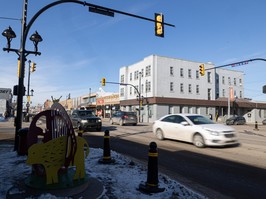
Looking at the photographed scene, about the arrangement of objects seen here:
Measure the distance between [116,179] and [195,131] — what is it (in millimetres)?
6517

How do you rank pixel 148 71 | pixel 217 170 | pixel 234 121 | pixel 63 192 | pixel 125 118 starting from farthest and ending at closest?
pixel 148 71 → pixel 234 121 → pixel 125 118 → pixel 217 170 → pixel 63 192

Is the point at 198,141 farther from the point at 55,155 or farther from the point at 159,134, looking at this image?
the point at 55,155

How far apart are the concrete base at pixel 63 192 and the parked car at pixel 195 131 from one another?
6.88 metres

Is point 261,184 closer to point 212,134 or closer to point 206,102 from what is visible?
point 212,134

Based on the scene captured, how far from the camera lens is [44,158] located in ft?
15.6

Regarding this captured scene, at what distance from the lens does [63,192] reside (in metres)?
4.61

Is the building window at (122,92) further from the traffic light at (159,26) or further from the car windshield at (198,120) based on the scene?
the car windshield at (198,120)

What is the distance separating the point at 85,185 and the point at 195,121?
26.0 feet

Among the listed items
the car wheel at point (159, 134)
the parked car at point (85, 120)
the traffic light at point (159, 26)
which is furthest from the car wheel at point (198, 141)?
the parked car at point (85, 120)

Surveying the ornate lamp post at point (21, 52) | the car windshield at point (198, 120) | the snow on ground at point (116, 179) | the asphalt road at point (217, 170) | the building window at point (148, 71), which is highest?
the building window at point (148, 71)

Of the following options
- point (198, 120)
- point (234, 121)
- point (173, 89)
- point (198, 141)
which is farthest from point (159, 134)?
point (173, 89)

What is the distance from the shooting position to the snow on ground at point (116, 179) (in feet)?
15.1

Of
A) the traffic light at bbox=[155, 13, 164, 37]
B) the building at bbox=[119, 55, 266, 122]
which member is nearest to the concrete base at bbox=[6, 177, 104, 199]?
the traffic light at bbox=[155, 13, 164, 37]

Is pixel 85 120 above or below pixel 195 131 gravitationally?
above
